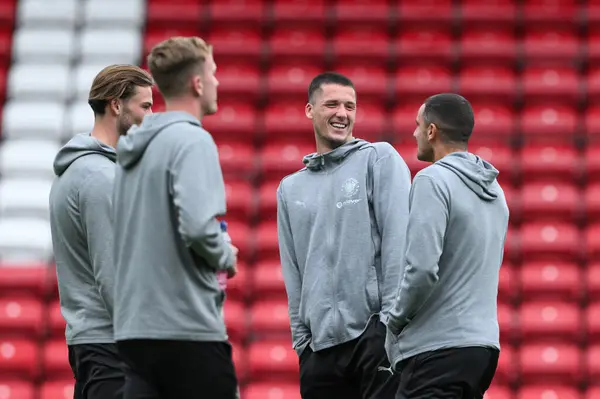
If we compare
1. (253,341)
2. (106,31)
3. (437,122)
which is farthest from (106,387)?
(106,31)

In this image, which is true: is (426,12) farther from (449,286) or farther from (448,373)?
(448,373)

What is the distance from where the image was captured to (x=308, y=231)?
10.6ft

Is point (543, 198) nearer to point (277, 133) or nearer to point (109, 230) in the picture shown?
point (277, 133)

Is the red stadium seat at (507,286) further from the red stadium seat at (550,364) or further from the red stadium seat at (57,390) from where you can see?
the red stadium seat at (57,390)

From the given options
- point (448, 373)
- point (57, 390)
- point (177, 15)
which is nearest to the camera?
point (448, 373)

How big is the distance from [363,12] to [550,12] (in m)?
1.49

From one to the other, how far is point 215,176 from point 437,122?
34.8 inches

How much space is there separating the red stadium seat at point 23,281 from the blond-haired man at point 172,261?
167 inches

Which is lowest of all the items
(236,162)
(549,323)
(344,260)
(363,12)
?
(549,323)

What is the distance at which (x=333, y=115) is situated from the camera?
3.31 metres

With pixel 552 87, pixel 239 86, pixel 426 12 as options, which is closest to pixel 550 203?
pixel 552 87

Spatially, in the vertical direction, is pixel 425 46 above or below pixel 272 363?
above

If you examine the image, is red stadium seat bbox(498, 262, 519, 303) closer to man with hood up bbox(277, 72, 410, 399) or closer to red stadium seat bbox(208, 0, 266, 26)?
red stadium seat bbox(208, 0, 266, 26)

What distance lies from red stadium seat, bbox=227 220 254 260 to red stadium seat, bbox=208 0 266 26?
6.66ft
